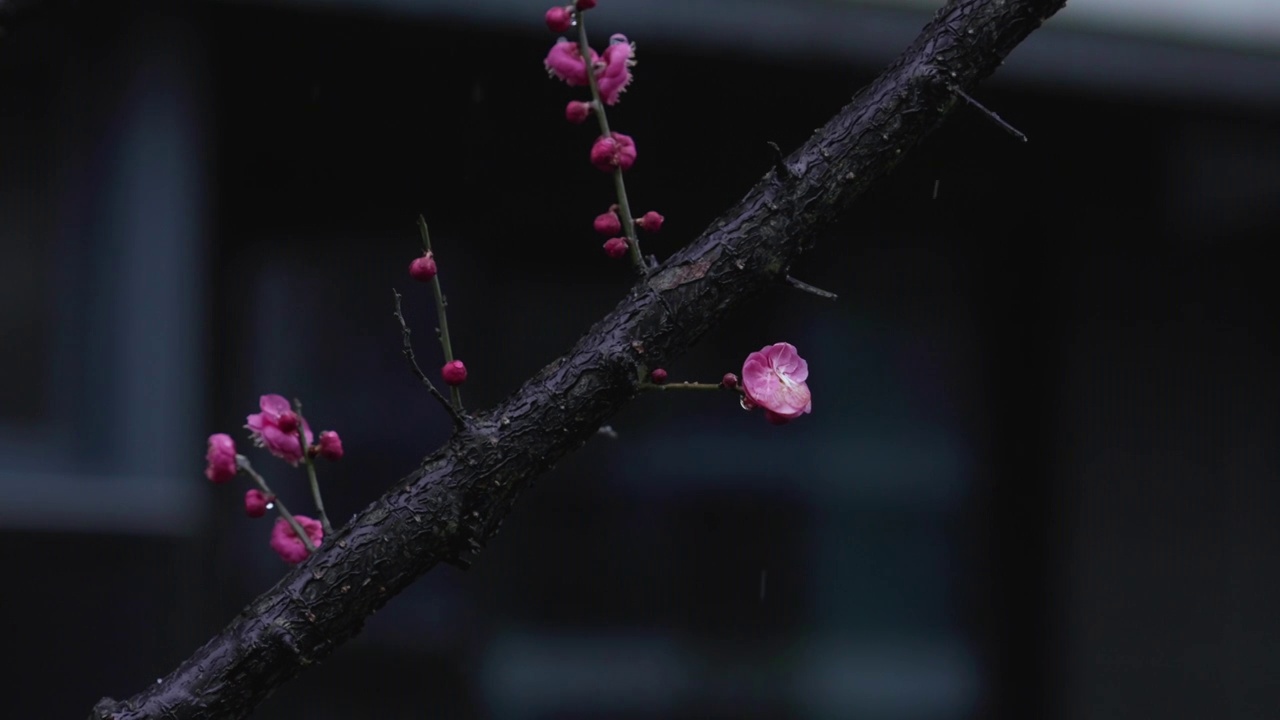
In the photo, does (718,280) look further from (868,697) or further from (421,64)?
(868,697)

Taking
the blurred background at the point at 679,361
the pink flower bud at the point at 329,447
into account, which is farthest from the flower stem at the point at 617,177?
the blurred background at the point at 679,361

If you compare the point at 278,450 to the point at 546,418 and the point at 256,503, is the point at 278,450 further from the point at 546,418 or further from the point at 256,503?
the point at 546,418

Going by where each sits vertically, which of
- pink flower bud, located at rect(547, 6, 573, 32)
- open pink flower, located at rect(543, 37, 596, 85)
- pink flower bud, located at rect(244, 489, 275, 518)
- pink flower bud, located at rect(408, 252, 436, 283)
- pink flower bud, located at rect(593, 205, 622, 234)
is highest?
pink flower bud, located at rect(547, 6, 573, 32)

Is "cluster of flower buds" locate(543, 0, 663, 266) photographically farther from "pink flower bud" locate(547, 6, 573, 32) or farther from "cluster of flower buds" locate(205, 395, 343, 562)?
"cluster of flower buds" locate(205, 395, 343, 562)

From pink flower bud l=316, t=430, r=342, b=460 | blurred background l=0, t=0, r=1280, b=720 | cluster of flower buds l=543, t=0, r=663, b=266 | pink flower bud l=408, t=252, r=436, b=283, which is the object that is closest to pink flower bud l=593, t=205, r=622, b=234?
cluster of flower buds l=543, t=0, r=663, b=266

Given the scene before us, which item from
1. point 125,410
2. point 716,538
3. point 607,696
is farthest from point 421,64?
point 607,696

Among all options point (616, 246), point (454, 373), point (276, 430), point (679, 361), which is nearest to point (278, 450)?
point (276, 430)
